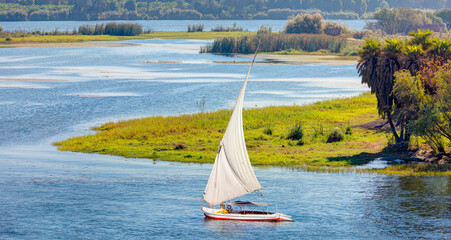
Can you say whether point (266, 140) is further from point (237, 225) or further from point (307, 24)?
point (307, 24)

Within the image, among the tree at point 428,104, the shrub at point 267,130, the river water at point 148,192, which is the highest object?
the tree at point 428,104

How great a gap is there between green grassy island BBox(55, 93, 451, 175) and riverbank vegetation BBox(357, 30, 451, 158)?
3.04 meters

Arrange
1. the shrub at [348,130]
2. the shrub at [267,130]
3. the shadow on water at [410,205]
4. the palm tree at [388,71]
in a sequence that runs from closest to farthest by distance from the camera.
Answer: the shadow on water at [410,205] < the palm tree at [388,71] < the shrub at [348,130] < the shrub at [267,130]

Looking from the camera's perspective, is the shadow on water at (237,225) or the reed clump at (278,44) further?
the reed clump at (278,44)

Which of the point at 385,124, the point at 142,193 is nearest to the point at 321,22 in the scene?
the point at 385,124

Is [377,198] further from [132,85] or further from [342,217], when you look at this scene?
[132,85]

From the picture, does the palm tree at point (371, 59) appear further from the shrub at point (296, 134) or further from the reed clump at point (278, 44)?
the reed clump at point (278, 44)

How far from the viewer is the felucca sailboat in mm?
38062

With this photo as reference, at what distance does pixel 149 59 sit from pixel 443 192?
11352 cm

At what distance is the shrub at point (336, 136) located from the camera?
59.2m

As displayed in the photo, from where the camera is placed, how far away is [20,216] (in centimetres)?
Result: 3975

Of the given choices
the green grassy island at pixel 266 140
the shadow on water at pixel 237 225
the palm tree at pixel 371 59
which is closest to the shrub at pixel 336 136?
the green grassy island at pixel 266 140

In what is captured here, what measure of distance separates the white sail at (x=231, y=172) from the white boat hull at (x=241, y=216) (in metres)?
0.62

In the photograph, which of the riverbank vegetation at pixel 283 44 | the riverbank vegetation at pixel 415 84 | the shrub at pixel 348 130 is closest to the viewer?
the riverbank vegetation at pixel 415 84
